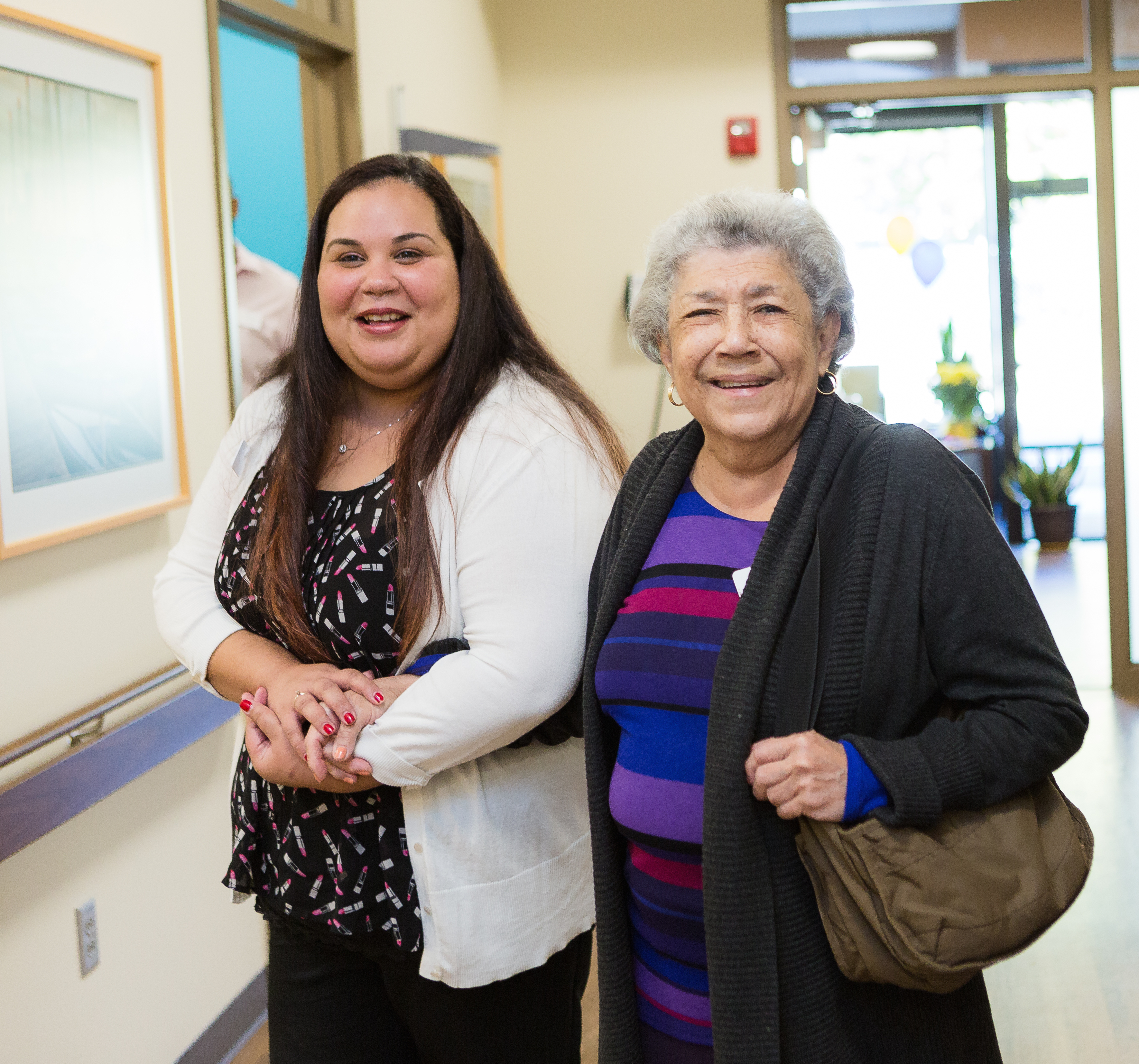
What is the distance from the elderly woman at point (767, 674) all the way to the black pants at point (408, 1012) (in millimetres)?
122

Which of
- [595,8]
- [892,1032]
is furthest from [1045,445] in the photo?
[892,1032]

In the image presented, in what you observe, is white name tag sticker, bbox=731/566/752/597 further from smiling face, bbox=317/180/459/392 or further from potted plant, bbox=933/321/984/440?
potted plant, bbox=933/321/984/440

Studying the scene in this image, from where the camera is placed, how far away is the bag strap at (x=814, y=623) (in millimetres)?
1222

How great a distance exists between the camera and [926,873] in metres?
1.16

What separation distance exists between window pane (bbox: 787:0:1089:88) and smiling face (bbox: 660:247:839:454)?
13.2ft

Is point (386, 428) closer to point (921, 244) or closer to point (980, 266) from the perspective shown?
point (921, 244)

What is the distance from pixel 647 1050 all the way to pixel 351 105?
2964 mm

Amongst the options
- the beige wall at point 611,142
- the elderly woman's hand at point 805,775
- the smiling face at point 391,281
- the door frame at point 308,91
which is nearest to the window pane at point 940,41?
the beige wall at point 611,142

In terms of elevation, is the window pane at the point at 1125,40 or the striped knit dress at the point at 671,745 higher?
the window pane at the point at 1125,40

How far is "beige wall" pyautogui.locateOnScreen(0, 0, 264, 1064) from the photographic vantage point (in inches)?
83.4

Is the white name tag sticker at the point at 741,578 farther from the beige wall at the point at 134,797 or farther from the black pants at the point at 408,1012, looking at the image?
the beige wall at the point at 134,797

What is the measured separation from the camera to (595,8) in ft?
16.6

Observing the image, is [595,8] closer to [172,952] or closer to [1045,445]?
[172,952]

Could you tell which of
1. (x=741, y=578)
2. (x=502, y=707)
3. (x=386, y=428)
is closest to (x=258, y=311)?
(x=386, y=428)
